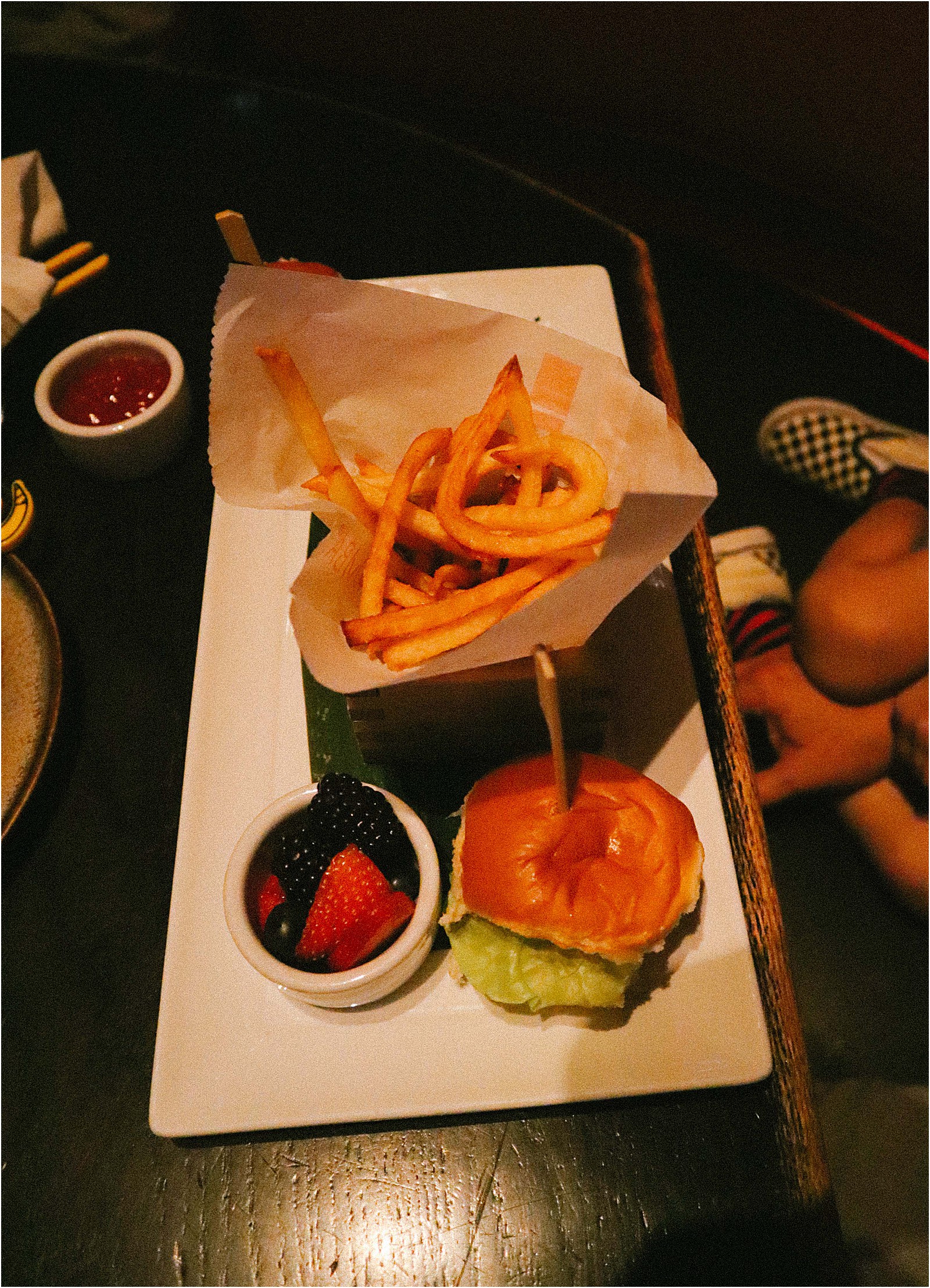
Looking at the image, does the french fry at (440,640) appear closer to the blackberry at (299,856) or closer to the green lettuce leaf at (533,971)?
the blackberry at (299,856)

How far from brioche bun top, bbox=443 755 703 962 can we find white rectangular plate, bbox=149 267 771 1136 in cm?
14

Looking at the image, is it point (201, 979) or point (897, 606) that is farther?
point (897, 606)

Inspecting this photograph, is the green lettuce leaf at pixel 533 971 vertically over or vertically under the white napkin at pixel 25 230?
under

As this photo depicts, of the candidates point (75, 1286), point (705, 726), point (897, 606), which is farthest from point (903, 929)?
point (75, 1286)

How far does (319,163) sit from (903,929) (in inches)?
A: 88.2

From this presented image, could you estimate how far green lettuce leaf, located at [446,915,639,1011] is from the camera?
103cm

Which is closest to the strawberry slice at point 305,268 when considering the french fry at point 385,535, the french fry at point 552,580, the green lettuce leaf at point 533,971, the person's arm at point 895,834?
the french fry at point 385,535

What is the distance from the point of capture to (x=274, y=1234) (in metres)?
1.03

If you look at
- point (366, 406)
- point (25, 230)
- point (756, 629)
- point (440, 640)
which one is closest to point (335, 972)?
point (440, 640)

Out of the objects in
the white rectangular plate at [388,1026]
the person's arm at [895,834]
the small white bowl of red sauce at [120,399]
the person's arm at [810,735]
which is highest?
the small white bowl of red sauce at [120,399]

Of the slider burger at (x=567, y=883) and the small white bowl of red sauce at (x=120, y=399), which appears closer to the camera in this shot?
the slider burger at (x=567, y=883)

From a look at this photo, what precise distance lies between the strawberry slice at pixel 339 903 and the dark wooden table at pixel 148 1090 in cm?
28

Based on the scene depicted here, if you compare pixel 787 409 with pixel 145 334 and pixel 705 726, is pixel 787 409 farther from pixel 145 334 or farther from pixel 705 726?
pixel 145 334

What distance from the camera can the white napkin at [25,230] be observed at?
1.57 metres
